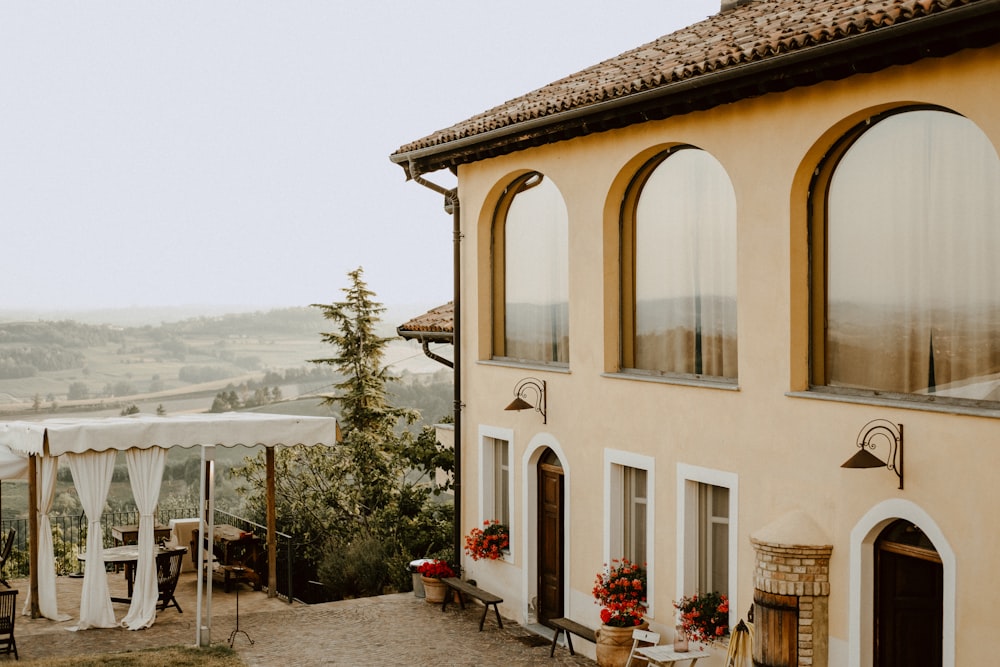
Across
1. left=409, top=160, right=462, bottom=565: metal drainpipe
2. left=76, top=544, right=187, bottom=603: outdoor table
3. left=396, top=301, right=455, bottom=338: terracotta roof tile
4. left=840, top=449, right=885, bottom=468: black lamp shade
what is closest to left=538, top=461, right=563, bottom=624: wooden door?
left=409, top=160, right=462, bottom=565: metal drainpipe

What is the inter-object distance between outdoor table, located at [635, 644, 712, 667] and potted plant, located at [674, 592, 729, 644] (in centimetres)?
19

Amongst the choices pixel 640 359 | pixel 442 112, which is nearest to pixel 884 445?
pixel 640 359

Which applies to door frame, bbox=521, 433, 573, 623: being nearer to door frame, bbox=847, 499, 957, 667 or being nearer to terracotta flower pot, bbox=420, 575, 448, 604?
terracotta flower pot, bbox=420, 575, 448, 604

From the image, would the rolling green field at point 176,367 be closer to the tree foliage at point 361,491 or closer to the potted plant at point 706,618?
the tree foliage at point 361,491

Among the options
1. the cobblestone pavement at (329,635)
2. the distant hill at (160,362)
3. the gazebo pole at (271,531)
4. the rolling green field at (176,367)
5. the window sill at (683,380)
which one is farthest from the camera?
the distant hill at (160,362)

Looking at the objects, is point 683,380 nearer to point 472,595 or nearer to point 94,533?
point 472,595

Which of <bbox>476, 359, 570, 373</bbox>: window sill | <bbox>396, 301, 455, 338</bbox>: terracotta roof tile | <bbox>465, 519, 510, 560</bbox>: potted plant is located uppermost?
<bbox>396, 301, 455, 338</bbox>: terracotta roof tile

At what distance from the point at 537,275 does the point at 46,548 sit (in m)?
7.35

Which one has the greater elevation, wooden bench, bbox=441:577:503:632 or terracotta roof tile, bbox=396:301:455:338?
terracotta roof tile, bbox=396:301:455:338

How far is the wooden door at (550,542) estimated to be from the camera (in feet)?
41.4

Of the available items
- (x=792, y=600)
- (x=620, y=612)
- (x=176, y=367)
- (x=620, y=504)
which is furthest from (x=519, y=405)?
(x=176, y=367)

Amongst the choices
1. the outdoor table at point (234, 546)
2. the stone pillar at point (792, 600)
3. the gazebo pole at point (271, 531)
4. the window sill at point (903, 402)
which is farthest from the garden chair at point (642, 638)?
the outdoor table at point (234, 546)

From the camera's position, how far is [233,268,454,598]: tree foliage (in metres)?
17.9

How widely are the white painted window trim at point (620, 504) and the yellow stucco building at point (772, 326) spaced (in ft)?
0.08
